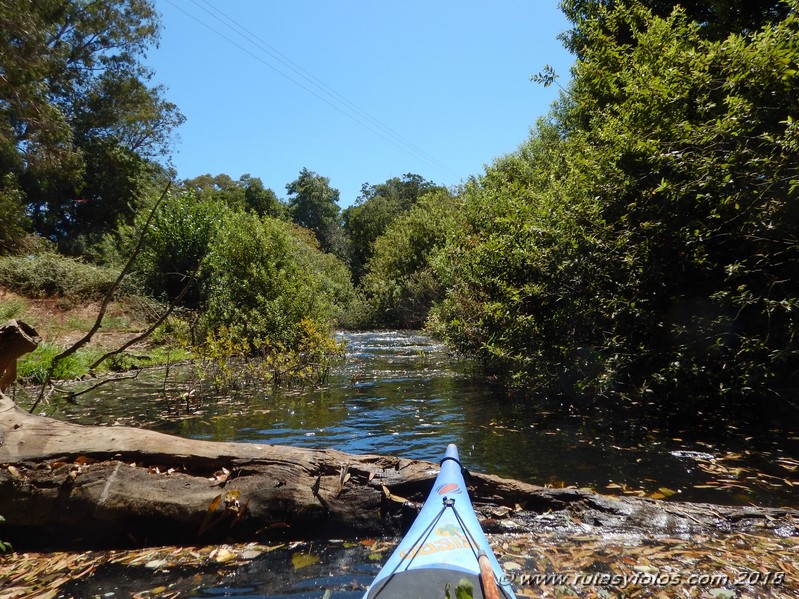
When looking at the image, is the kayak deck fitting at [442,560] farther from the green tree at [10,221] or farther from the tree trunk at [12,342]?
the green tree at [10,221]

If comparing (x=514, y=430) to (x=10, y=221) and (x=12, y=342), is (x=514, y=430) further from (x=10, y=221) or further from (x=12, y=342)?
(x=10, y=221)

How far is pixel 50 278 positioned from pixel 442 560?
73.0ft

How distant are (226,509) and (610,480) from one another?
393cm

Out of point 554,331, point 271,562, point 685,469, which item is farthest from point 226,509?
point 554,331

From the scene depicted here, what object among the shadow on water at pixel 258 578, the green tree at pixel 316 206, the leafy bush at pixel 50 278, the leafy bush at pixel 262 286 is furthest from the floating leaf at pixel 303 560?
the green tree at pixel 316 206

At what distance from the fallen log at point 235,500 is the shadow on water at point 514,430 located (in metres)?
1.36

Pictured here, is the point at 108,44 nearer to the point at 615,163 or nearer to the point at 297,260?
the point at 297,260

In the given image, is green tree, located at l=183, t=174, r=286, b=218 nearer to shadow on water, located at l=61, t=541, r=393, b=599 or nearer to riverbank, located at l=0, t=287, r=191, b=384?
riverbank, located at l=0, t=287, r=191, b=384

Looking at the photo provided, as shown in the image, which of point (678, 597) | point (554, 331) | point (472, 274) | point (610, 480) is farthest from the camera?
point (472, 274)

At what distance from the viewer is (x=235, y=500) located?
3.99 metres

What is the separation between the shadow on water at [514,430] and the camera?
5.59 meters

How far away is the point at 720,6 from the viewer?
416 inches

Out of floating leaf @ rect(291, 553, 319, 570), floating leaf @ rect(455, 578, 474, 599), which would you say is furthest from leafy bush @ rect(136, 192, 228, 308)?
floating leaf @ rect(455, 578, 474, 599)

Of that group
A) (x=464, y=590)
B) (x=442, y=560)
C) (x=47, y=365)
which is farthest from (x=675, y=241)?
(x=47, y=365)
